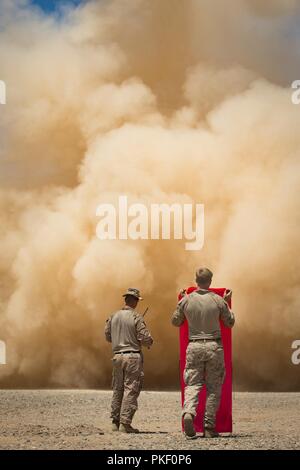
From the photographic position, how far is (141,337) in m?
10.8

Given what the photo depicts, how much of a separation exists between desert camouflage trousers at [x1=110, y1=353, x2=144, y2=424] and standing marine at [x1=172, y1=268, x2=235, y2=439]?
85cm

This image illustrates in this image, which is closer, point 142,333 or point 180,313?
point 180,313

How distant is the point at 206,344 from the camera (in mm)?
10016

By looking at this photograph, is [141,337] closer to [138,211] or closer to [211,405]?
[211,405]

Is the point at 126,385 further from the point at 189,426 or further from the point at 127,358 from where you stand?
the point at 189,426

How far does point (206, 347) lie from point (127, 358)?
1.19 m

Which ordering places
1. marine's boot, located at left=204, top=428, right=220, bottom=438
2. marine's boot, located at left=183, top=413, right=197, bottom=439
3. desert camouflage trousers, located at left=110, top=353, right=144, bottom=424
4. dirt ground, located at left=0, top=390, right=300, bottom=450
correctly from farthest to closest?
desert camouflage trousers, located at left=110, top=353, right=144, bottom=424
marine's boot, located at left=204, top=428, right=220, bottom=438
marine's boot, located at left=183, top=413, right=197, bottom=439
dirt ground, located at left=0, top=390, right=300, bottom=450

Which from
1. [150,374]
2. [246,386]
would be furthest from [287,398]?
[150,374]

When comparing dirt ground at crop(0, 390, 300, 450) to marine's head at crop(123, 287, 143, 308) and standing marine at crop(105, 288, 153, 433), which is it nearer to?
standing marine at crop(105, 288, 153, 433)

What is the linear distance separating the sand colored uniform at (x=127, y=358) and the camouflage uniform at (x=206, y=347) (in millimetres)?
830

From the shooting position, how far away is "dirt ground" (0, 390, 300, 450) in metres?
9.48

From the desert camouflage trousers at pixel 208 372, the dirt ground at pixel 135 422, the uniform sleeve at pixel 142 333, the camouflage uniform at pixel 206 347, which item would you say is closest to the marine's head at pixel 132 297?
the uniform sleeve at pixel 142 333

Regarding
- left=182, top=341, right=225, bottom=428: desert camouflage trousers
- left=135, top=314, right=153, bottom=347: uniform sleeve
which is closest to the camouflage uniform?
left=182, top=341, right=225, bottom=428: desert camouflage trousers

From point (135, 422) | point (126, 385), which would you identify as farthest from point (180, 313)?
point (135, 422)
